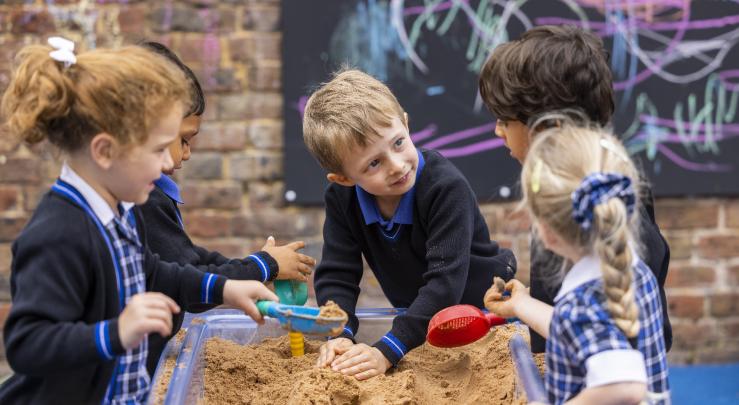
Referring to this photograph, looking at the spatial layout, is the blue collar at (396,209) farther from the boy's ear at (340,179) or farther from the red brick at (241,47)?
the red brick at (241,47)

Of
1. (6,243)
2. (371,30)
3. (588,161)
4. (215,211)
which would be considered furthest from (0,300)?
(588,161)

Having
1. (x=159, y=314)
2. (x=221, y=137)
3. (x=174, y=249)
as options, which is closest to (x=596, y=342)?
(x=159, y=314)

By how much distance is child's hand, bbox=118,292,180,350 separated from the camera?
1148mm

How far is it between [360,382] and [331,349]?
0.36 ft

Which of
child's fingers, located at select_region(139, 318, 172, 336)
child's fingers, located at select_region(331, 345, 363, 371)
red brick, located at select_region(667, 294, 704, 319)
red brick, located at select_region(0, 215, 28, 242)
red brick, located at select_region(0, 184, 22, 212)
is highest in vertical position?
child's fingers, located at select_region(139, 318, 172, 336)

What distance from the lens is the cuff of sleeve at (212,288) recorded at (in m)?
1.51

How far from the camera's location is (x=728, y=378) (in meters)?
2.92

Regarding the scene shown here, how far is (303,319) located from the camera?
1432mm

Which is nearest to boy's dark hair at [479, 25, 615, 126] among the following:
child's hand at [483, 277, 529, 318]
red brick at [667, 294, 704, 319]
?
child's hand at [483, 277, 529, 318]

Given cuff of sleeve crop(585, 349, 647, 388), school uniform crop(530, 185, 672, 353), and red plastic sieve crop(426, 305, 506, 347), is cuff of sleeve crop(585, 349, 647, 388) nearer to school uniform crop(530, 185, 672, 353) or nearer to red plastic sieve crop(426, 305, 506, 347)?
school uniform crop(530, 185, 672, 353)

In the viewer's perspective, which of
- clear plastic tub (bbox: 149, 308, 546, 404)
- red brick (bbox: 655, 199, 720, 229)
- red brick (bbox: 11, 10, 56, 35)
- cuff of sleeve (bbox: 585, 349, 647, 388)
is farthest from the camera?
red brick (bbox: 655, 199, 720, 229)

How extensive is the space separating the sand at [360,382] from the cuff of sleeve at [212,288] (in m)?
0.20

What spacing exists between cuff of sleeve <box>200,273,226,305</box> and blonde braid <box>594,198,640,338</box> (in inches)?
26.6

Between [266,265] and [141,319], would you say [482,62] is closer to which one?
[266,265]
